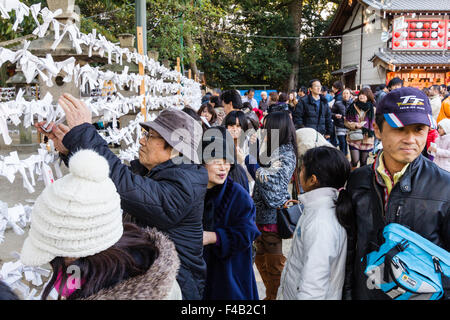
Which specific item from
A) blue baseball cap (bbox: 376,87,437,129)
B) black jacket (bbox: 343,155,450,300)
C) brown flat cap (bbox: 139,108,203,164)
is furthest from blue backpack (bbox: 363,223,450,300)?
brown flat cap (bbox: 139,108,203,164)

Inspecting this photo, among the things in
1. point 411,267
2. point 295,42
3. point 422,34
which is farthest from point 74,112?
point 295,42

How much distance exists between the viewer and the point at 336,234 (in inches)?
71.4

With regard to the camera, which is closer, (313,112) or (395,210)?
(395,210)

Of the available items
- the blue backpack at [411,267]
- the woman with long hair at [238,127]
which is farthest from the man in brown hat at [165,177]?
the woman with long hair at [238,127]

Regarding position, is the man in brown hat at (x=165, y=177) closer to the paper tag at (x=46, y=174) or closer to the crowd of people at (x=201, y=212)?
the crowd of people at (x=201, y=212)

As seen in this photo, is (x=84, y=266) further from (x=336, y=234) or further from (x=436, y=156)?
(x=436, y=156)

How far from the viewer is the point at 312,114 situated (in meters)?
7.07

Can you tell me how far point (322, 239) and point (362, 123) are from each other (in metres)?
5.55

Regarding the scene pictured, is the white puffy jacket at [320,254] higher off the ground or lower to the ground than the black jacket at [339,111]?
lower

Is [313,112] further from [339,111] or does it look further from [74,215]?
[74,215]

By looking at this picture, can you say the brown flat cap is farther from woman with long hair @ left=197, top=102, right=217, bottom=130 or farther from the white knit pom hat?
woman with long hair @ left=197, top=102, right=217, bottom=130

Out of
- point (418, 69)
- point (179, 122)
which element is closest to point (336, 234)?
point (179, 122)

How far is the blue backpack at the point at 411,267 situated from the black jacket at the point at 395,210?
0.10 m

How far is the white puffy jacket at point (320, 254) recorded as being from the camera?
1763 mm
